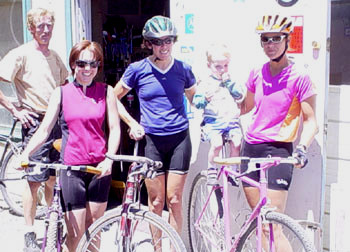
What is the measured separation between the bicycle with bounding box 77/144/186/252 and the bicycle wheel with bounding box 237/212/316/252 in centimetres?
41

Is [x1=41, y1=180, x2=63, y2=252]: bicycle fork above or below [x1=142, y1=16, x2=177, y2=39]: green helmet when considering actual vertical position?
below

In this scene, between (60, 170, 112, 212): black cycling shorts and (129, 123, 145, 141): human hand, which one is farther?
(129, 123, 145, 141): human hand

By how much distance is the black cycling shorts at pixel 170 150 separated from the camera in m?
3.91

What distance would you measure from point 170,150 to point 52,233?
104 cm

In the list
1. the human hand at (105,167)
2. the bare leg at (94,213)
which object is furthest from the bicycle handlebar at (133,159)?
the bare leg at (94,213)

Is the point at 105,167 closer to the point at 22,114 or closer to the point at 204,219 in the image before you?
the point at 204,219

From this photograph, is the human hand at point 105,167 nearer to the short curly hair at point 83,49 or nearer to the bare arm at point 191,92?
the short curly hair at point 83,49

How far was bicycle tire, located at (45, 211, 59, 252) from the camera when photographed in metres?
3.42

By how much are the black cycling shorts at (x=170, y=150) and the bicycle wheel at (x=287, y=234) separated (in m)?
0.83

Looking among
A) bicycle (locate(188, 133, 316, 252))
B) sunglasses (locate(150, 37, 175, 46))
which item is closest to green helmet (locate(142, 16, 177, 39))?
sunglasses (locate(150, 37, 175, 46))

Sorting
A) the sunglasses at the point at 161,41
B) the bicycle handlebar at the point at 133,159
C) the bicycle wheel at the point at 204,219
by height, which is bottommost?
the bicycle wheel at the point at 204,219

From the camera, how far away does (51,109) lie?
3510 millimetres

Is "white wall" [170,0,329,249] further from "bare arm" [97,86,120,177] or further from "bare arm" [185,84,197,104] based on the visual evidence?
"bare arm" [97,86,120,177]

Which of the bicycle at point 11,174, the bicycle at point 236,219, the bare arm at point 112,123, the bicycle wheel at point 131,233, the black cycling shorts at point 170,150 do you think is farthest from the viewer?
the bicycle at point 11,174
